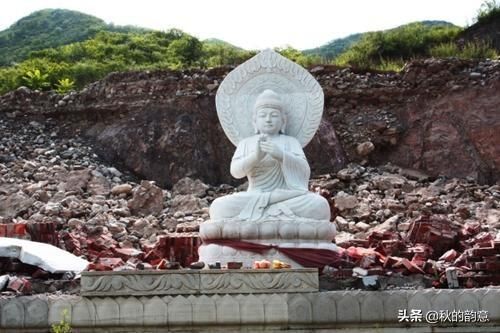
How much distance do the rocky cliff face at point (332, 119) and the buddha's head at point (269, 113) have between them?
956 centimetres

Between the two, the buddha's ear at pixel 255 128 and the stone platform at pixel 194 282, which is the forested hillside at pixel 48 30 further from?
the stone platform at pixel 194 282

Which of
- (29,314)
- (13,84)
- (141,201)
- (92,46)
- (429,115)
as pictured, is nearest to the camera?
(29,314)

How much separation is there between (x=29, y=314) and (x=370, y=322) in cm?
309

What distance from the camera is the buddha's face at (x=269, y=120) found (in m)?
11.5

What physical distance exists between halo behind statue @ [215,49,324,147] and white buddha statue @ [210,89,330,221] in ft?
0.62

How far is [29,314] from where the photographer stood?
8.09 meters

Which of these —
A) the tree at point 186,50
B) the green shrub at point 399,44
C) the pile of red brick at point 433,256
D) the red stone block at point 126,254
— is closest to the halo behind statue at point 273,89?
the pile of red brick at point 433,256

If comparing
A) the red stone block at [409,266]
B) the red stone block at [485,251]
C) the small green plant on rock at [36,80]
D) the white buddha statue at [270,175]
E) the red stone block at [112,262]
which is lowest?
the red stone block at [409,266]

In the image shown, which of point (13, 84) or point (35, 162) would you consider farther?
point (13, 84)

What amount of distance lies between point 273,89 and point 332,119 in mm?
10316

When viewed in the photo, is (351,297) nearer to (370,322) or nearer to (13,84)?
(370,322)

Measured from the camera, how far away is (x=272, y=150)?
10922 mm

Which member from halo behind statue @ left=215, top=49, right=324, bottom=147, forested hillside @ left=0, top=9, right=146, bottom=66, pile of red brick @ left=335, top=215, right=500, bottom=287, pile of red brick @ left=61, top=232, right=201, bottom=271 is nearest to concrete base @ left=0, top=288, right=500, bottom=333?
pile of red brick @ left=335, top=215, right=500, bottom=287

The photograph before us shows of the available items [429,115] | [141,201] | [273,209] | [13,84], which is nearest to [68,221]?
[141,201]
